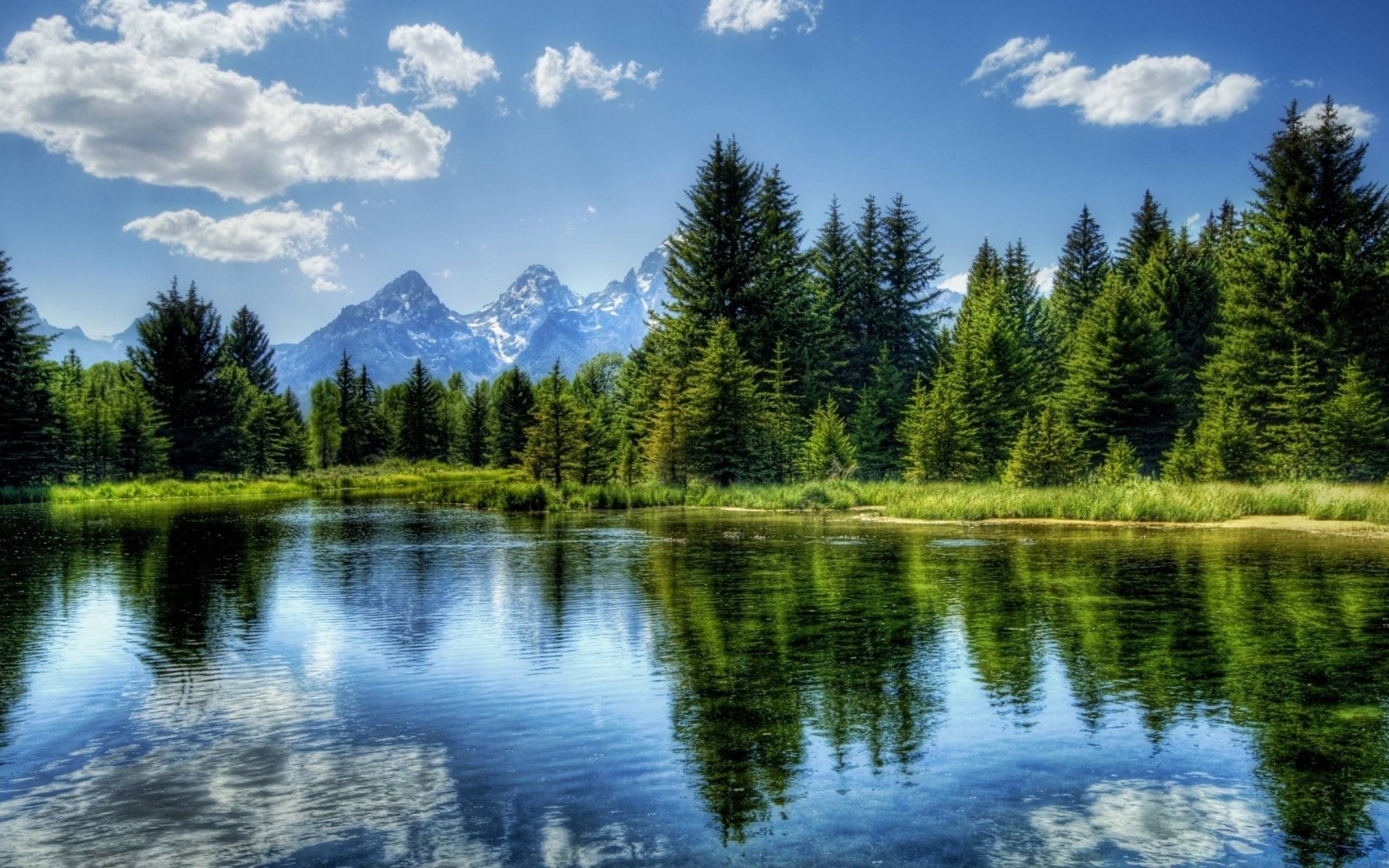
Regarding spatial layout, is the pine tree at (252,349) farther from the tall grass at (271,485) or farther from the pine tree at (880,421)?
the pine tree at (880,421)

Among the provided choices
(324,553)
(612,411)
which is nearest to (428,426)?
(612,411)

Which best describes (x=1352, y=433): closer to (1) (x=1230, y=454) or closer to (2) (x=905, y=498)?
(1) (x=1230, y=454)

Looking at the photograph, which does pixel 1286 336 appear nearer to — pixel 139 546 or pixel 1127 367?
pixel 1127 367

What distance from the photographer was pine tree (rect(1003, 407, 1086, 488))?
36125 mm

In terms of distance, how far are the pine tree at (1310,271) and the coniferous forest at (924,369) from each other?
122 millimetres

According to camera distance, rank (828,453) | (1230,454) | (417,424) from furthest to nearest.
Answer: (417,424) < (828,453) < (1230,454)

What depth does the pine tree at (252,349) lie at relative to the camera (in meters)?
118

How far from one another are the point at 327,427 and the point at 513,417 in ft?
90.8

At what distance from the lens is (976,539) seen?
2572cm

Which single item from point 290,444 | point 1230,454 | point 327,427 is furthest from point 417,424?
point 1230,454

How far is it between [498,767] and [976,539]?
818 inches

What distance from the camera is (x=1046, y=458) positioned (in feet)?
119

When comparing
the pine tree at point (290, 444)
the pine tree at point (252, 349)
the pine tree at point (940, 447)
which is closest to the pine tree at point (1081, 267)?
the pine tree at point (940, 447)

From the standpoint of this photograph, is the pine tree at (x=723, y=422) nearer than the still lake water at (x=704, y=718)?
No
